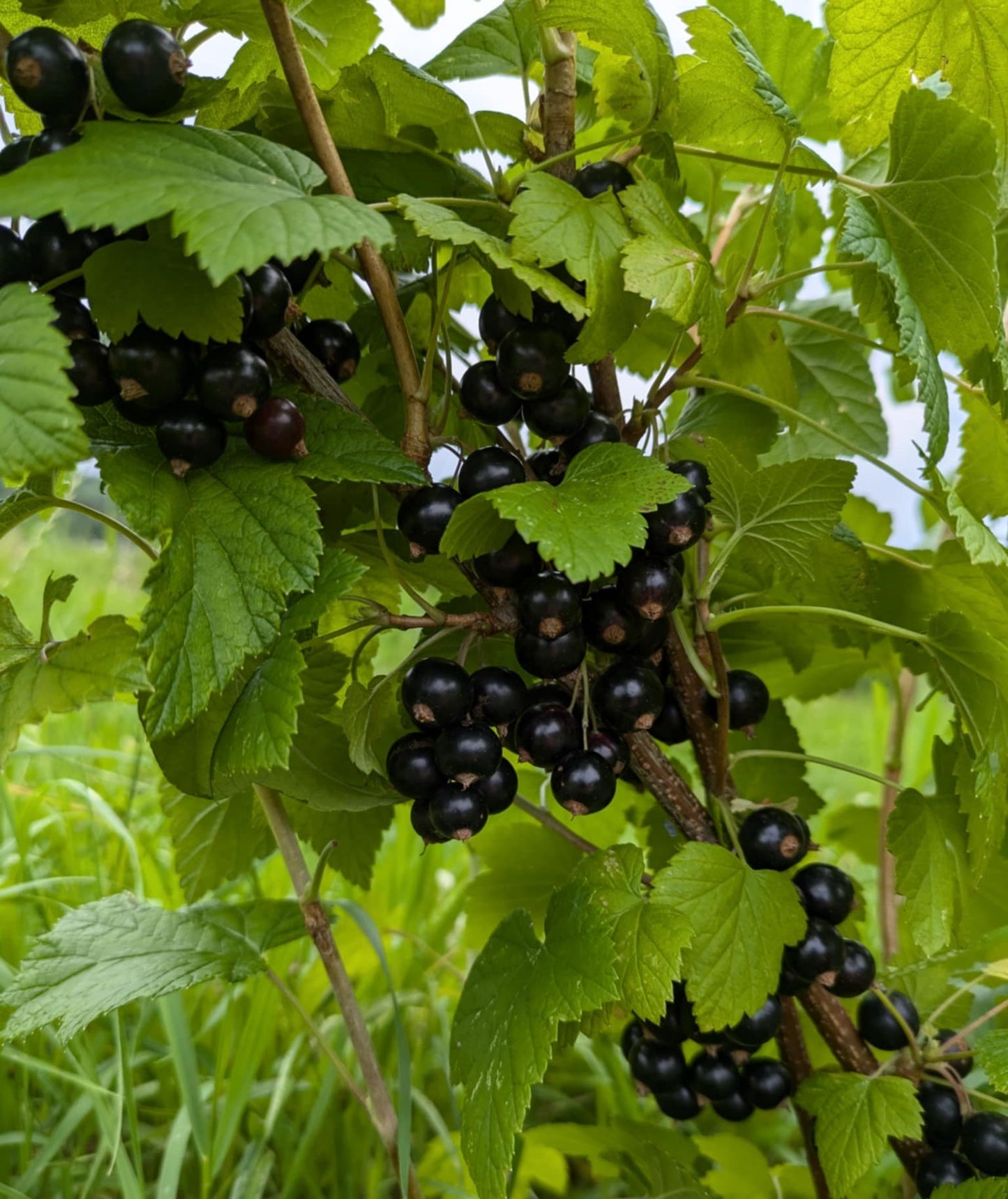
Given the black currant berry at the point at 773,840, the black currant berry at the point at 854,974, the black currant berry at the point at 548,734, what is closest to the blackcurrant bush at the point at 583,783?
the black currant berry at the point at 548,734

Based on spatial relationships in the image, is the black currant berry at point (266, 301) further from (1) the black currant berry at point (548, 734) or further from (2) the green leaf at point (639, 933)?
(2) the green leaf at point (639, 933)

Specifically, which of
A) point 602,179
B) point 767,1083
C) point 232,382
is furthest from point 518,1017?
point 602,179

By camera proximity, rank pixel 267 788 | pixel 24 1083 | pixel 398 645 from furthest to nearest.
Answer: pixel 398 645, pixel 24 1083, pixel 267 788

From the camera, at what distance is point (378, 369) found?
807 mm

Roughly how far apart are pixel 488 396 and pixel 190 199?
0.23 metres

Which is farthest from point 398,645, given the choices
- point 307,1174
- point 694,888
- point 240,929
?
point 694,888

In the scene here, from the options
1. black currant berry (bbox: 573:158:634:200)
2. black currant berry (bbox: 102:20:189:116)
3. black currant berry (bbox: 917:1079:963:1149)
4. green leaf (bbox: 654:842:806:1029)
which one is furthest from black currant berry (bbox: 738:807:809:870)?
black currant berry (bbox: 102:20:189:116)

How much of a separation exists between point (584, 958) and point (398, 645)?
199cm

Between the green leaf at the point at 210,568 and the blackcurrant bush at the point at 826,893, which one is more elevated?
the green leaf at the point at 210,568

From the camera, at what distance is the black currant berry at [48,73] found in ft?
Result: 1.72

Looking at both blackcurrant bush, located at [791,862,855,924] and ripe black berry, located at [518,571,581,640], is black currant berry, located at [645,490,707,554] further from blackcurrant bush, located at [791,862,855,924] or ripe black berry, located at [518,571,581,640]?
blackcurrant bush, located at [791,862,855,924]

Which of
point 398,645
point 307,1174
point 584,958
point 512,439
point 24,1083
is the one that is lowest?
point 398,645

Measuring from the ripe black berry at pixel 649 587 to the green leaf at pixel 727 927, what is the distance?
177 mm

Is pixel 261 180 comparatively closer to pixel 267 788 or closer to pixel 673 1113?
pixel 267 788
